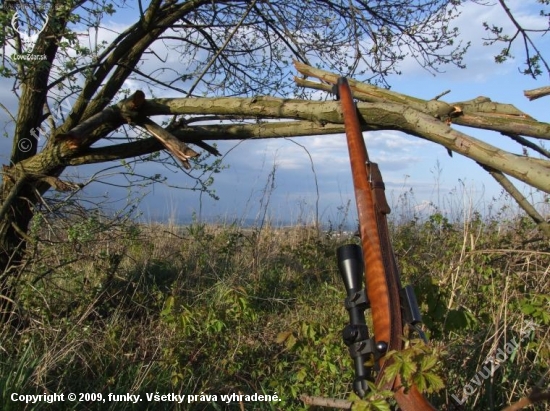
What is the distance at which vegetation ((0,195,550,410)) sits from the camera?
107 inches

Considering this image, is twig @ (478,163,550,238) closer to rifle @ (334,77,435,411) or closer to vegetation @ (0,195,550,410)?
vegetation @ (0,195,550,410)

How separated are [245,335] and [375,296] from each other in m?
2.18

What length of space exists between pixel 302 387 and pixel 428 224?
3667 mm

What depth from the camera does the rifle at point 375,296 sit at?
175cm

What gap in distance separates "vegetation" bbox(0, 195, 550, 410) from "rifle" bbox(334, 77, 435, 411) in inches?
3.7

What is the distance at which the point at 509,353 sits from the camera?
303 centimetres

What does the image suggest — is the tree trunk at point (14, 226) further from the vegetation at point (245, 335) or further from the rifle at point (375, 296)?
the rifle at point (375, 296)

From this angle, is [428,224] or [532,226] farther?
[428,224]

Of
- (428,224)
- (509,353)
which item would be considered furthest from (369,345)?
(428,224)

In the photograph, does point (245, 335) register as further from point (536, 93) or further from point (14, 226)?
point (536, 93)

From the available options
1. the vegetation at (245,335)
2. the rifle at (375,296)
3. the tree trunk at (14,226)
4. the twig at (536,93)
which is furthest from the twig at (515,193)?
the tree trunk at (14,226)

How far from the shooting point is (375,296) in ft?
5.90

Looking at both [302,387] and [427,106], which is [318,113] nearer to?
[427,106]

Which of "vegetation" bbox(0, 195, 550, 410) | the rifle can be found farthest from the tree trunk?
the rifle
